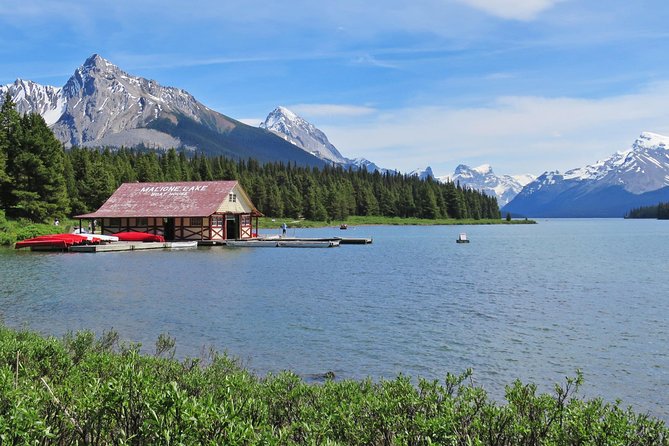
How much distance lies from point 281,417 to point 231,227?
74145mm

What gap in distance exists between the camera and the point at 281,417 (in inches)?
408

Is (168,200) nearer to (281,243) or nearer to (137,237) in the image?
(137,237)

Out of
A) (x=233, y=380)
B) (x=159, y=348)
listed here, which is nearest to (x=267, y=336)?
(x=159, y=348)

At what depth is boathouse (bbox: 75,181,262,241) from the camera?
257ft

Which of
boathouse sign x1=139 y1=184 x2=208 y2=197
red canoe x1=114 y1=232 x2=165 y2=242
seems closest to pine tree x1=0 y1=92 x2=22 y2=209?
red canoe x1=114 y1=232 x2=165 y2=242

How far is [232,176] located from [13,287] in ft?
438

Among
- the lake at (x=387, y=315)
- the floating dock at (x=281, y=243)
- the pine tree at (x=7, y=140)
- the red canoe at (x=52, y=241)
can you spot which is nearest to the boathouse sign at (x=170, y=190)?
the floating dock at (x=281, y=243)

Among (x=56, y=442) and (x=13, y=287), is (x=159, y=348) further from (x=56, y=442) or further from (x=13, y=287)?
A: (x=13, y=287)

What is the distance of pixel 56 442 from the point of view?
806 cm

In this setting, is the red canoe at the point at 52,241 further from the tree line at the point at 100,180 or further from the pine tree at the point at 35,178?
the tree line at the point at 100,180

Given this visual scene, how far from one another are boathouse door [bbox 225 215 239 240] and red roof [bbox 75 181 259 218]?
4101 millimetres

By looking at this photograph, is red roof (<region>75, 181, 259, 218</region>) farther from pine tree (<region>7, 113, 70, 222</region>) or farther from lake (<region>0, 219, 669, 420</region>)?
lake (<region>0, 219, 669, 420</region>)

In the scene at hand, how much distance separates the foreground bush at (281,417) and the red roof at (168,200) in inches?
2644

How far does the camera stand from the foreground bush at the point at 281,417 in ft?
24.0
